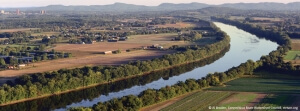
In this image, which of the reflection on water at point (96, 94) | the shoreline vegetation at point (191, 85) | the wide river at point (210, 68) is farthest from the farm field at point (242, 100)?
the reflection on water at point (96, 94)

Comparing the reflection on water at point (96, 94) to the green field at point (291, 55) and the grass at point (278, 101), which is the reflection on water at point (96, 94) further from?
the green field at point (291, 55)

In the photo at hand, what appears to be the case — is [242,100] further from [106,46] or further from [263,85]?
[106,46]

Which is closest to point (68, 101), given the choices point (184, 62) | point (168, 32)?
point (184, 62)

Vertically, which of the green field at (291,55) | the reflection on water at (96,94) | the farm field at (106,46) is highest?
the green field at (291,55)

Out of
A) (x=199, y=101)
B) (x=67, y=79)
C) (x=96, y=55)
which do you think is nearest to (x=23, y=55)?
(x=96, y=55)

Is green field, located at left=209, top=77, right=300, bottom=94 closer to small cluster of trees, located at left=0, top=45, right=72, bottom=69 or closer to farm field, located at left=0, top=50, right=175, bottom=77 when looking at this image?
farm field, located at left=0, top=50, right=175, bottom=77

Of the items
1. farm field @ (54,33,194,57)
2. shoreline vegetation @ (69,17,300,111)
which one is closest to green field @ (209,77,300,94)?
shoreline vegetation @ (69,17,300,111)

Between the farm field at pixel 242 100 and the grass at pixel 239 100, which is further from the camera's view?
the grass at pixel 239 100

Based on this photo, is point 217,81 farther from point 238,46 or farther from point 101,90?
point 238,46
